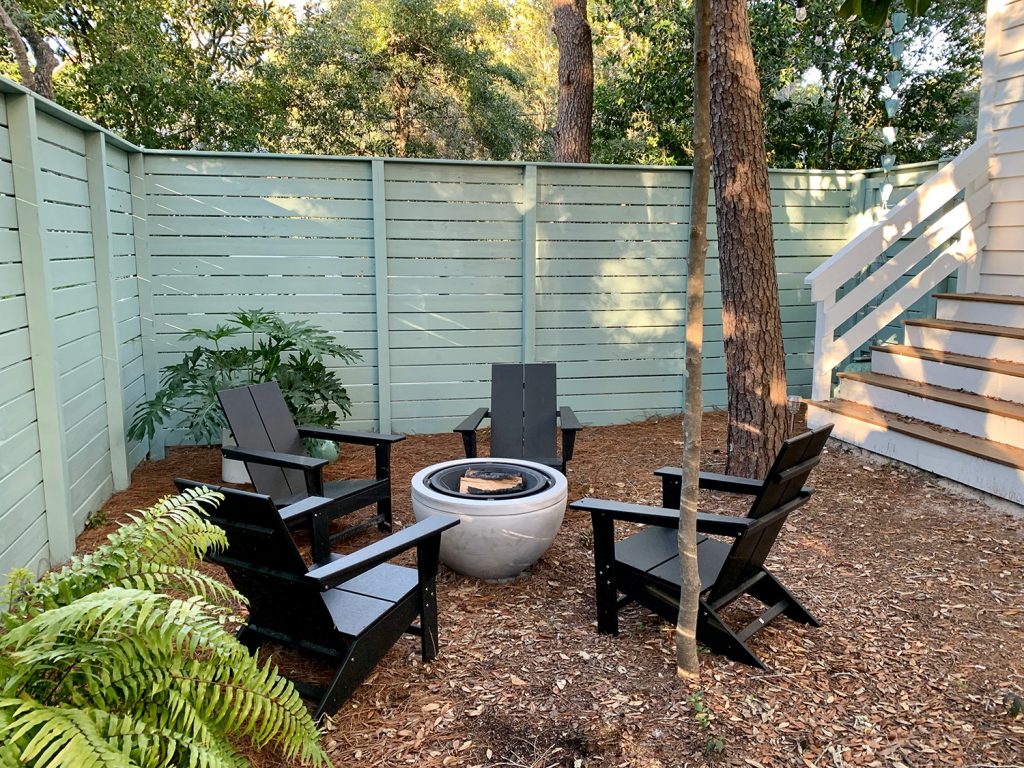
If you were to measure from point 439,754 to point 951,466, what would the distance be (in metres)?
3.56

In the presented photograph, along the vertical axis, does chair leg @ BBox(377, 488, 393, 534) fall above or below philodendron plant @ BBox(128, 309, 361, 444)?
below

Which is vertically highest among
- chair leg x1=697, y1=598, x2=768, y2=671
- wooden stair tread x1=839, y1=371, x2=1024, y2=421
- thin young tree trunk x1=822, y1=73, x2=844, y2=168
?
thin young tree trunk x1=822, y1=73, x2=844, y2=168

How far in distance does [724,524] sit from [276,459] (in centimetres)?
214

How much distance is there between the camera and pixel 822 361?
5457 mm

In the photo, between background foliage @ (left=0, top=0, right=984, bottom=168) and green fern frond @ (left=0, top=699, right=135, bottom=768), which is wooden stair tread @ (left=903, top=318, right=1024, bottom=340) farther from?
green fern frond @ (left=0, top=699, right=135, bottom=768)

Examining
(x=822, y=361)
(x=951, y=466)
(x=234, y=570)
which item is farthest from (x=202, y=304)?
(x=951, y=466)

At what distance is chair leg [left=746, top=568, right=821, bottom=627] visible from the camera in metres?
2.85

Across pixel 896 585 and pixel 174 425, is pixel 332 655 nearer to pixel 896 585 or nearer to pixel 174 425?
pixel 896 585

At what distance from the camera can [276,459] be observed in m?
3.57

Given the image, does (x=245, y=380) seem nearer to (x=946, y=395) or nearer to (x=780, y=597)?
(x=780, y=597)

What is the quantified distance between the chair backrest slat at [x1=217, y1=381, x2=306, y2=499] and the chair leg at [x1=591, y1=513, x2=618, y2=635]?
1727 millimetres

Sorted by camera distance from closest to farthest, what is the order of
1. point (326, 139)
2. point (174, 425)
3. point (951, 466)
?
point (951, 466) < point (174, 425) < point (326, 139)

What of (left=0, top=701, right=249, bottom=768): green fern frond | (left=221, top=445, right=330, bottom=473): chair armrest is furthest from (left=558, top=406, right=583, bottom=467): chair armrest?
(left=0, top=701, right=249, bottom=768): green fern frond

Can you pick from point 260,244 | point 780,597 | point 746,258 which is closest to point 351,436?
point 260,244
